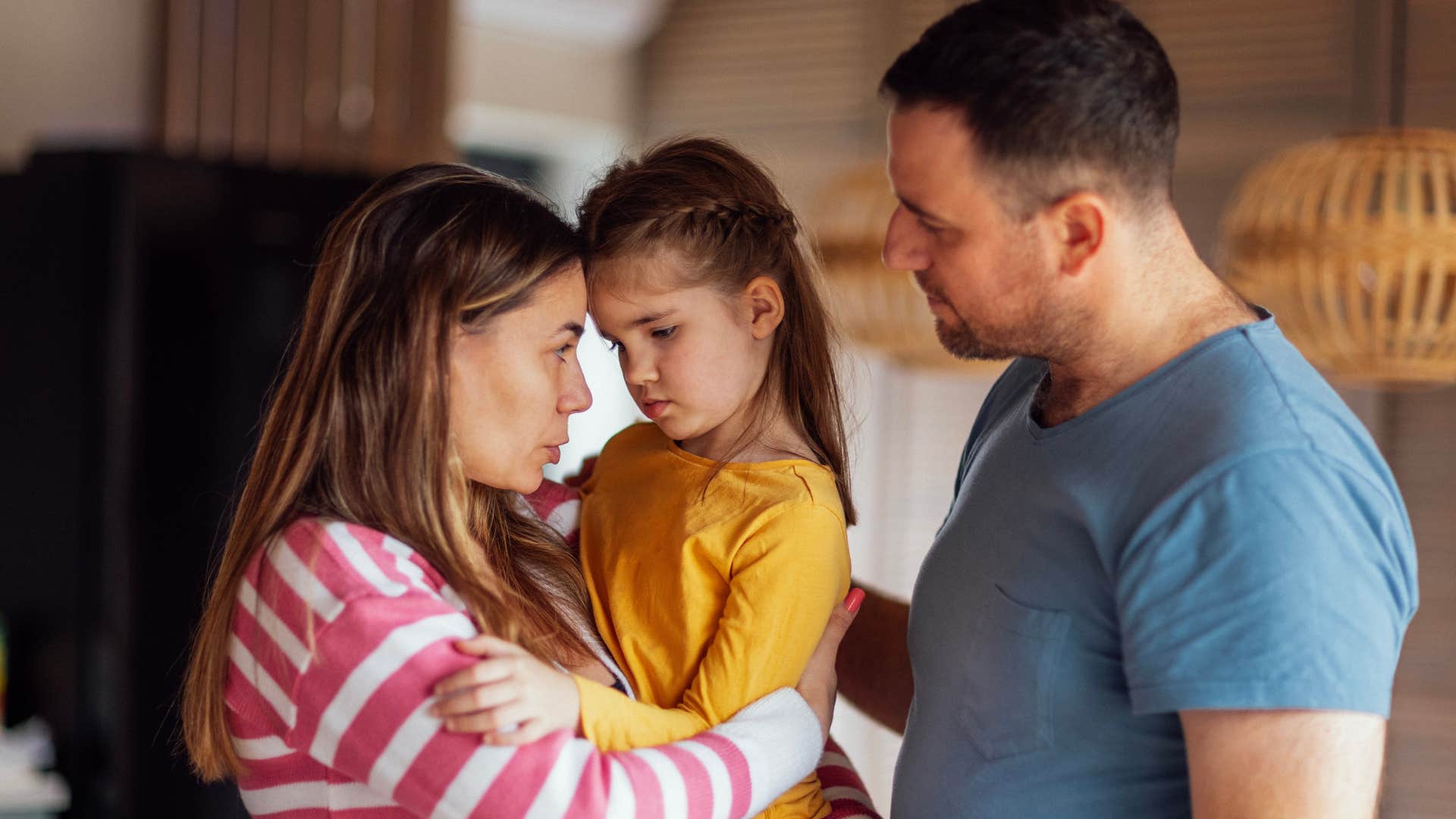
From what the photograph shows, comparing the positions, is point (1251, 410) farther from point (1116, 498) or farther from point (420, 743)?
point (420, 743)

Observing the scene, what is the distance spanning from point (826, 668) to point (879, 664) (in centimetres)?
30

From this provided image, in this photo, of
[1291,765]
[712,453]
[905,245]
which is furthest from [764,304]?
[1291,765]

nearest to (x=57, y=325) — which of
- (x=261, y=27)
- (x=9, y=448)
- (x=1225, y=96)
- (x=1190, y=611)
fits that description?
(x=9, y=448)

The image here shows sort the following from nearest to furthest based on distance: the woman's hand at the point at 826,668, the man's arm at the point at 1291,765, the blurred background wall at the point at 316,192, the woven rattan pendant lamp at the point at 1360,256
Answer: the man's arm at the point at 1291,765, the woman's hand at the point at 826,668, the woven rattan pendant lamp at the point at 1360,256, the blurred background wall at the point at 316,192

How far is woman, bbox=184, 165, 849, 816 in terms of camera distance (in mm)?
1211

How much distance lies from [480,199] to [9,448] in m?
1.82

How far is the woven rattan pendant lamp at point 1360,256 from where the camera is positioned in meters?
2.45

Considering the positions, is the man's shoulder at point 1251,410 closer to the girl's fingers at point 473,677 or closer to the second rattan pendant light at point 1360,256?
the girl's fingers at point 473,677

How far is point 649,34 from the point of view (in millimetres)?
5086

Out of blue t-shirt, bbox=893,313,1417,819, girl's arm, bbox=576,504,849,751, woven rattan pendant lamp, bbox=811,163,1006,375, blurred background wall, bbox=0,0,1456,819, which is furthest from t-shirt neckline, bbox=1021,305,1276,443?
woven rattan pendant lamp, bbox=811,163,1006,375

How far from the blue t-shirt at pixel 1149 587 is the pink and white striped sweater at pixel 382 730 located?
9.2 inches

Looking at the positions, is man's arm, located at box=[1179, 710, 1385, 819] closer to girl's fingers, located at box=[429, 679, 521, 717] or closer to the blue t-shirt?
the blue t-shirt

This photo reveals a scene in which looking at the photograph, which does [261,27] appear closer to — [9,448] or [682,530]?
[9,448]

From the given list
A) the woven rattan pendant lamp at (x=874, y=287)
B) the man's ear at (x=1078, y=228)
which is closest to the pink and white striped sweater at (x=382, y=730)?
the man's ear at (x=1078, y=228)
